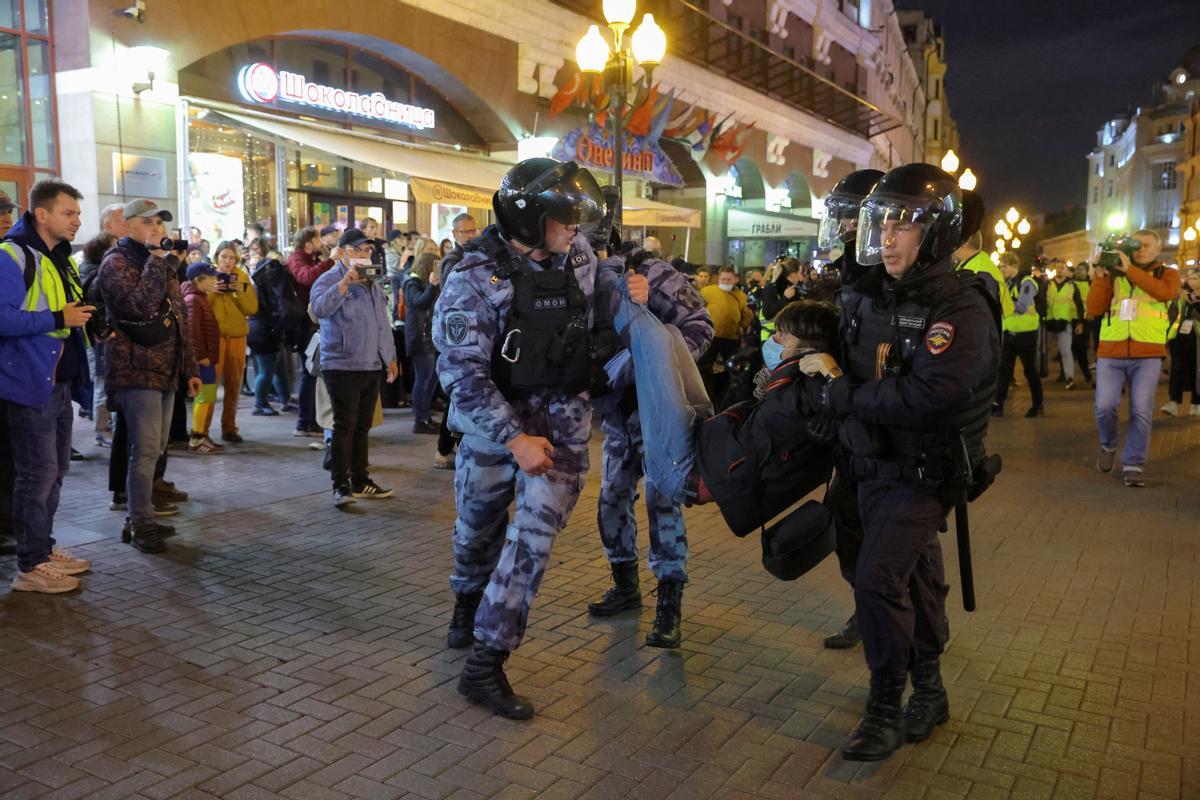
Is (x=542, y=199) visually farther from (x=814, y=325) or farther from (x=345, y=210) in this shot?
(x=345, y=210)

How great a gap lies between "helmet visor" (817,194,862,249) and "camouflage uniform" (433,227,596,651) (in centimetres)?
101

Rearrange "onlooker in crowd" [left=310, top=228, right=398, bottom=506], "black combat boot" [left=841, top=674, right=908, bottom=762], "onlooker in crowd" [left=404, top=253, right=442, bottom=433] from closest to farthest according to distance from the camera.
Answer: "black combat boot" [left=841, top=674, right=908, bottom=762]
"onlooker in crowd" [left=310, top=228, right=398, bottom=506]
"onlooker in crowd" [left=404, top=253, right=442, bottom=433]

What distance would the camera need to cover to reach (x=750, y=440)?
3.72 meters

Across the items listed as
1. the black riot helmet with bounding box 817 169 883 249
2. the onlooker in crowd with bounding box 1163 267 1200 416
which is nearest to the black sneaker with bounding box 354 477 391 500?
the black riot helmet with bounding box 817 169 883 249

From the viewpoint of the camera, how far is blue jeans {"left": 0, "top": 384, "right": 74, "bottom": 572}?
5.23 metres

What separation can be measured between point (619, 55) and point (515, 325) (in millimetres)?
8444

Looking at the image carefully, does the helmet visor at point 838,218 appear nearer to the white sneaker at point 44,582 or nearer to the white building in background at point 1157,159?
the white sneaker at point 44,582

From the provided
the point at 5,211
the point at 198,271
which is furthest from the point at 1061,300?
the point at 5,211

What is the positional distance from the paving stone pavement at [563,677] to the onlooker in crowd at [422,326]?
11.8 ft

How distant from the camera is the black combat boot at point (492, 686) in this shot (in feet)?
12.8

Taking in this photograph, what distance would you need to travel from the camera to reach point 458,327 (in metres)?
3.83

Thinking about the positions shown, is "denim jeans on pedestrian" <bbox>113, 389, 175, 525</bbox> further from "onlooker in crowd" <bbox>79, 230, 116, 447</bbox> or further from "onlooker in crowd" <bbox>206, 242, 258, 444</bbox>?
"onlooker in crowd" <bbox>206, 242, 258, 444</bbox>

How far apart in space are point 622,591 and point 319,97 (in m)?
13.1

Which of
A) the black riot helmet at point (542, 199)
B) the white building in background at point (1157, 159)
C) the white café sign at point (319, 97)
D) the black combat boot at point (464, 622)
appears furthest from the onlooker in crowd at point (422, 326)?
the white building in background at point (1157, 159)
